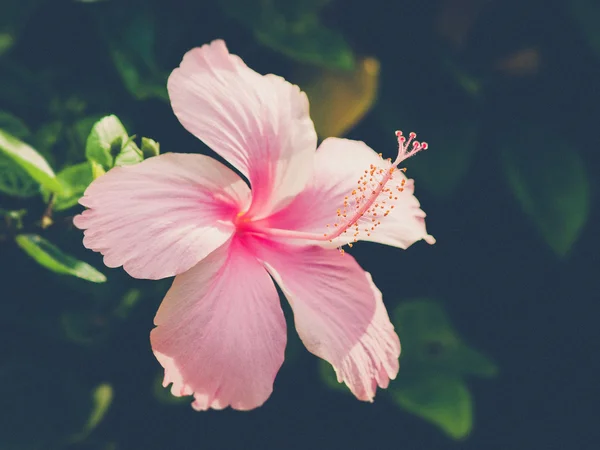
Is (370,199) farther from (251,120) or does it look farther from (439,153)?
(439,153)

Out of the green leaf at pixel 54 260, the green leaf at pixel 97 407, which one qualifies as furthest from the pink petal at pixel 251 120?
the green leaf at pixel 97 407

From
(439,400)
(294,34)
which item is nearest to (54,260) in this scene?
(294,34)

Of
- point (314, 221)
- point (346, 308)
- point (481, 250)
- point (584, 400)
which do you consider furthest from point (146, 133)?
point (584, 400)

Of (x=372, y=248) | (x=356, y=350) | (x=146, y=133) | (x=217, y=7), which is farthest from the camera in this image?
(x=372, y=248)

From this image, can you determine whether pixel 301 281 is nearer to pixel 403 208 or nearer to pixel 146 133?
pixel 403 208

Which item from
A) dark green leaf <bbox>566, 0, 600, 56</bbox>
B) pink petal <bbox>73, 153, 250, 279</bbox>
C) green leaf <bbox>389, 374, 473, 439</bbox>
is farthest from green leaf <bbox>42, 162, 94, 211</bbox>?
dark green leaf <bbox>566, 0, 600, 56</bbox>
